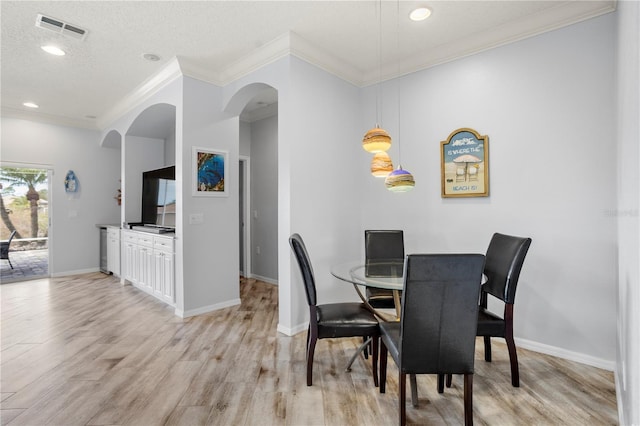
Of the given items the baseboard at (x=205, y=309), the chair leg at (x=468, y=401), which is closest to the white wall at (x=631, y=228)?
the chair leg at (x=468, y=401)

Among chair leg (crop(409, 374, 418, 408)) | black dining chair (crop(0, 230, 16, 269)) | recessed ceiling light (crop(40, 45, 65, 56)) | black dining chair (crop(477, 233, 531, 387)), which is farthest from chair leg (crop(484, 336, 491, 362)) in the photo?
black dining chair (crop(0, 230, 16, 269))

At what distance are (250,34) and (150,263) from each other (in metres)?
3.11

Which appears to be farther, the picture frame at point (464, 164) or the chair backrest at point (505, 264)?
the picture frame at point (464, 164)

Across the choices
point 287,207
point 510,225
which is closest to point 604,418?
point 510,225

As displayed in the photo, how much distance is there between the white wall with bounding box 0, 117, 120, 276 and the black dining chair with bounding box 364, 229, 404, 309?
5.64m

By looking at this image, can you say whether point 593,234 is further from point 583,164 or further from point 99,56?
point 99,56

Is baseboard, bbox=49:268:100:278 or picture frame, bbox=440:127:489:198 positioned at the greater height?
picture frame, bbox=440:127:489:198

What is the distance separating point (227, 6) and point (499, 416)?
11.4 ft

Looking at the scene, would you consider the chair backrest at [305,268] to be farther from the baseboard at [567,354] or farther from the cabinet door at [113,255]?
the cabinet door at [113,255]

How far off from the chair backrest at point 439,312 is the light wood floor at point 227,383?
435 millimetres

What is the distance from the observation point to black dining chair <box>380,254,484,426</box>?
1.67 meters

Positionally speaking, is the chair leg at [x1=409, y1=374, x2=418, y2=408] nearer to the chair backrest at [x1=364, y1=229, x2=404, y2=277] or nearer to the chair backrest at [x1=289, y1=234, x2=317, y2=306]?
the chair backrest at [x1=289, y1=234, x2=317, y2=306]

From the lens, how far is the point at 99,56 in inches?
137

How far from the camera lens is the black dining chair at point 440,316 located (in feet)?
5.48
